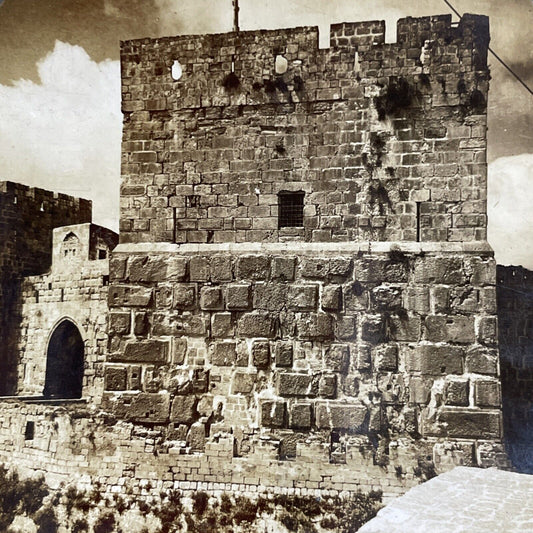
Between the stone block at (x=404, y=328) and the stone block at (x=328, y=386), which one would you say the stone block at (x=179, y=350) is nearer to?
the stone block at (x=328, y=386)

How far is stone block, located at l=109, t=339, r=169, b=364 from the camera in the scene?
19.6 feet

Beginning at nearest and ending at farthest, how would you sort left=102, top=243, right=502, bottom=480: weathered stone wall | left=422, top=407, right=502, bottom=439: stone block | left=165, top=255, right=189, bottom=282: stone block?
left=422, top=407, right=502, bottom=439: stone block → left=102, top=243, right=502, bottom=480: weathered stone wall → left=165, top=255, right=189, bottom=282: stone block

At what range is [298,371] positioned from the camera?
18.6 ft

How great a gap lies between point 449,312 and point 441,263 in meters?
0.56

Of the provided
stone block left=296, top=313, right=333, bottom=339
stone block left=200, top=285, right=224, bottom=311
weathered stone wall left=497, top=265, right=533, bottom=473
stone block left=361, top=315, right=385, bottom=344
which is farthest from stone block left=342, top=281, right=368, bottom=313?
weathered stone wall left=497, top=265, right=533, bottom=473

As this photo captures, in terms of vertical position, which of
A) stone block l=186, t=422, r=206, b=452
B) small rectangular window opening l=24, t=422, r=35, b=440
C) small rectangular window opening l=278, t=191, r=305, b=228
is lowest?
small rectangular window opening l=24, t=422, r=35, b=440

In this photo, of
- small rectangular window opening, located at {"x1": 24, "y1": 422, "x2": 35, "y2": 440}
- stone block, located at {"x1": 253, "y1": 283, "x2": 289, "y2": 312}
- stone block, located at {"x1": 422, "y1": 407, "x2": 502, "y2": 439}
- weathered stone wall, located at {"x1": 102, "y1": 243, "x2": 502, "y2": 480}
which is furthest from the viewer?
small rectangular window opening, located at {"x1": 24, "y1": 422, "x2": 35, "y2": 440}

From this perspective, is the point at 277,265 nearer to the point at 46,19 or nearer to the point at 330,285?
the point at 330,285

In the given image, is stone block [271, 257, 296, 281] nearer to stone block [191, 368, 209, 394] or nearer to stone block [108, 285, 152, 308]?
stone block [191, 368, 209, 394]

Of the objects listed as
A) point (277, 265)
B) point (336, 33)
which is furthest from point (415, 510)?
point (336, 33)

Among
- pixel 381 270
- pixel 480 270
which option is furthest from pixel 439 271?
pixel 381 270

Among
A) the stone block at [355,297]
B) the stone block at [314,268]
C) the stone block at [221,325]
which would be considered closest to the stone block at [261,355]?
the stone block at [221,325]

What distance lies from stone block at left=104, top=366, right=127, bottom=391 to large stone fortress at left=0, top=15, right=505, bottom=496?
21 mm

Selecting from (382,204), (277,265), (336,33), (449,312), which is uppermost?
(336,33)
